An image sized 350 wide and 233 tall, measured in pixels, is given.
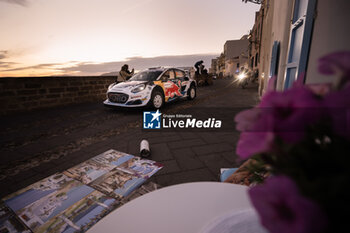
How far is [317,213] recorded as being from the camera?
22 centimetres

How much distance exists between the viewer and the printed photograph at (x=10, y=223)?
1.46 metres

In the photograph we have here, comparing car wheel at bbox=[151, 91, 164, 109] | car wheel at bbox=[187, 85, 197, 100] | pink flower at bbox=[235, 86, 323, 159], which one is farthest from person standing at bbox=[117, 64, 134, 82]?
pink flower at bbox=[235, 86, 323, 159]

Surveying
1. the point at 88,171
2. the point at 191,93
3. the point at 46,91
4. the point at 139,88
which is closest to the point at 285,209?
the point at 88,171

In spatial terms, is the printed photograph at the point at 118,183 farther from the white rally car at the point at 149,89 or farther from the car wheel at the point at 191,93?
the car wheel at the point at 191,93

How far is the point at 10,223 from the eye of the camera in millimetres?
1523

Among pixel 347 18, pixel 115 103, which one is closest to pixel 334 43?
pixel 347 18

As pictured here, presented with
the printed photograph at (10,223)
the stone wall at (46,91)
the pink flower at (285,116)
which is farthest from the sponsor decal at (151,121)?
the stone wall at (46,91)

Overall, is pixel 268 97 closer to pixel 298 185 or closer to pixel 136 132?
pixel 298 185

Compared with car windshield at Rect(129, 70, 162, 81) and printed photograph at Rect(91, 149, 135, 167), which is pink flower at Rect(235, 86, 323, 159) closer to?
printed photograph at Rect(91, 149, 135, 167)

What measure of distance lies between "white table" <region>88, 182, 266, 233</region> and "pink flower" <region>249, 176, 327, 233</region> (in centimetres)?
53

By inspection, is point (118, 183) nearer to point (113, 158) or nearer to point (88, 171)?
point (88, 171)

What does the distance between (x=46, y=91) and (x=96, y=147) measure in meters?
5.00

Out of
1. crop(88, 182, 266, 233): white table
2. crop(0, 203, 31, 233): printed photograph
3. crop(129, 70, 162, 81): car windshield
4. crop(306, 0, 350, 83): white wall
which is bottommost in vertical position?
crop(0, 203, 31, 233): printed photograph

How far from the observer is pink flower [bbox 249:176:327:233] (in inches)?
8.6
